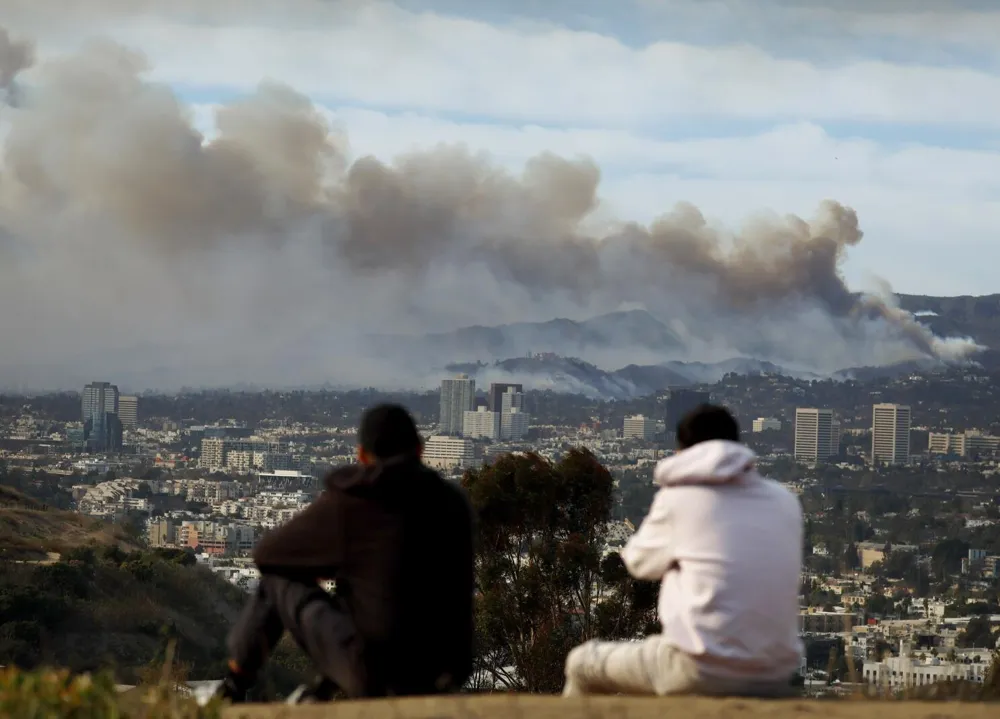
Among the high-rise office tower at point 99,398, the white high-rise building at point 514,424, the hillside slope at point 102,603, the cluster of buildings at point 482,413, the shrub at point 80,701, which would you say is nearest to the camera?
the shrub at point 80,701

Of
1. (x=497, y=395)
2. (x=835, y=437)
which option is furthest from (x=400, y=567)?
(x=497, y=395)

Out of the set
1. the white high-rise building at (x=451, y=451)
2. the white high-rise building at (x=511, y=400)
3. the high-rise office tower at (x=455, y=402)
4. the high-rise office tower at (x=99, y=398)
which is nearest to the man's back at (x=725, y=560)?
the white high-rise building at (x=451, y=451)

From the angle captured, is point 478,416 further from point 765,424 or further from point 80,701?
point 80,701

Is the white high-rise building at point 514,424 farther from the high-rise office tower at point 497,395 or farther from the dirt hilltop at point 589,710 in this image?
the dirt hilltop at point 589,710

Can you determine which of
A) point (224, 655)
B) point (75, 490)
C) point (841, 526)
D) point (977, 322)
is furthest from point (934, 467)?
point (224, 655)

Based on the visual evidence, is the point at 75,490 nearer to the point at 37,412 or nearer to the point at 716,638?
the point at 37,412
